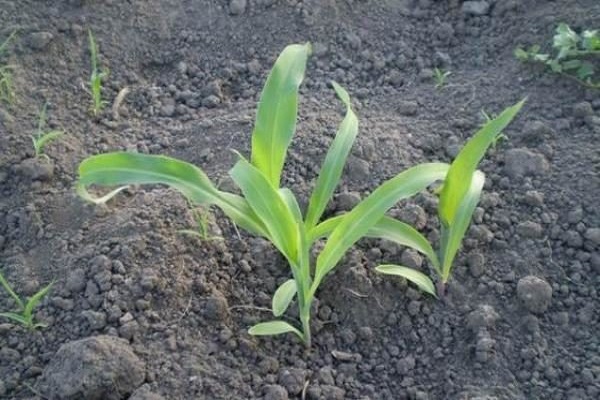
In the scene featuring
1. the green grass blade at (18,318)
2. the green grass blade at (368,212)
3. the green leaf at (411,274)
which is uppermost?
the green grass blade at (368,212)

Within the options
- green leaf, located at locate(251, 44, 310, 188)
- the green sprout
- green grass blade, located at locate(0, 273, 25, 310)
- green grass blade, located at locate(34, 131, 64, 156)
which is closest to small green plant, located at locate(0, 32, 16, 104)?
green grass blade, located at locate(34, 131, 64, 156)

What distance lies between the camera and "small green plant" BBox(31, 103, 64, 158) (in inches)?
84.6

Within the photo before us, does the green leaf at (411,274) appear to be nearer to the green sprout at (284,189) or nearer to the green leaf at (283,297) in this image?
the green sprout at (284,189)

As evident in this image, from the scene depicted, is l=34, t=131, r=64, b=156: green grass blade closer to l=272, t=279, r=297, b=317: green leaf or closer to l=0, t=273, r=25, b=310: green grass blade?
l=0, t=273, r=25, b=310: green grass blade

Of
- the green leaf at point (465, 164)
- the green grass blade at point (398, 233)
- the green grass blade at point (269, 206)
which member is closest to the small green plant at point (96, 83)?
the green grass blade at point (269, 206)

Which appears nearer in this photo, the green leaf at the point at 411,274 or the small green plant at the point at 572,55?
the green leaf at the point at 411,274

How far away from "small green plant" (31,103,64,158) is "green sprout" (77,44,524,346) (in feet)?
1.48

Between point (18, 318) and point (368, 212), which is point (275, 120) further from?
point (18, 318)

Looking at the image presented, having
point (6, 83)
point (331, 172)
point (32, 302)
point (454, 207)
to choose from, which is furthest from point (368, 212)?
point (6, 83)

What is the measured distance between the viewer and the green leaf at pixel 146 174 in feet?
5.51

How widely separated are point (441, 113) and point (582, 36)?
0.47m

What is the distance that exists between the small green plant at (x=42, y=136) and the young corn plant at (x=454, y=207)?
3.11 ft

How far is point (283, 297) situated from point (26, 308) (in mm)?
579

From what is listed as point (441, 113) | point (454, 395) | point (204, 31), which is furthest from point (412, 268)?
point (204, 31)
